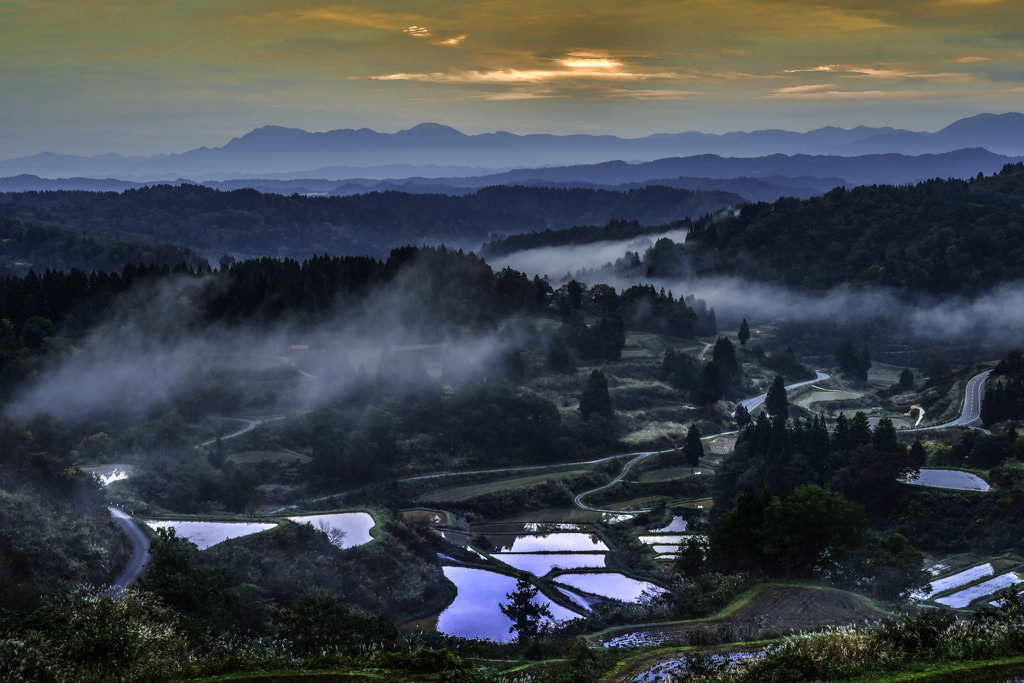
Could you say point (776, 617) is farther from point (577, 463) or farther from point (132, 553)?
point (577, 463)

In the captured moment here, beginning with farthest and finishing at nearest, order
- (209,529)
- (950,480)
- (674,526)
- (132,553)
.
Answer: (674,526), (950,480), (209,529), (132,553)

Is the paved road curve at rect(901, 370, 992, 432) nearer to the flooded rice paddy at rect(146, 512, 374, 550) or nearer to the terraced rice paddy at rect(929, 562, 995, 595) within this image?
the terraced rice paddy at rect(929, 562, 995, 595)

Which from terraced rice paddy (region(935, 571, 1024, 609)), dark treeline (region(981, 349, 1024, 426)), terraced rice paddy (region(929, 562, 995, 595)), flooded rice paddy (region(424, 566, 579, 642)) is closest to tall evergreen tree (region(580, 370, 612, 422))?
dark treeline (region(981, 349, 1024, 426))

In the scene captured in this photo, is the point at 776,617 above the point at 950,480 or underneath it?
above

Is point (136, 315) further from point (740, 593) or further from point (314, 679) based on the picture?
point (314, 679)

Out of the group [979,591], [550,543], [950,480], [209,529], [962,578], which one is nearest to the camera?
[979,591]

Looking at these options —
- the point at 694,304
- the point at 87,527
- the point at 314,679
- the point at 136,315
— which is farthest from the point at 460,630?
the point at 694,304

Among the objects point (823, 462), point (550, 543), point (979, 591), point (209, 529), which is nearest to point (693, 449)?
point (823, 462)

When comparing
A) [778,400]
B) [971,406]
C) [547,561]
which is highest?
[971,406]
